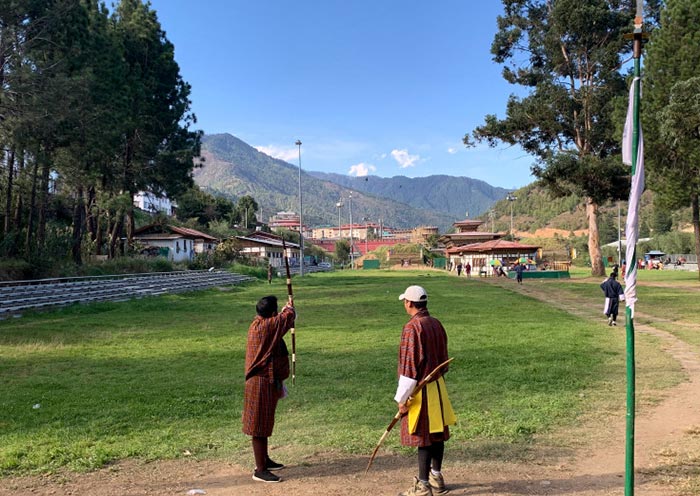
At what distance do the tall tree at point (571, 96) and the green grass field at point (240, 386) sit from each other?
59.3ft

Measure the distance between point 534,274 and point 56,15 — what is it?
107 ft

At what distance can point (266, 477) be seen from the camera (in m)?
4.95

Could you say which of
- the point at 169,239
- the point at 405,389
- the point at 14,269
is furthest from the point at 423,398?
the point at 169,239

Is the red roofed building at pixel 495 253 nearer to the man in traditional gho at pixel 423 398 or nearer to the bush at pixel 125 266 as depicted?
the bush at pixel 125 266

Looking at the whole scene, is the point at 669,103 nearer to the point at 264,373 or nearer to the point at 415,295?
the point at 415,295

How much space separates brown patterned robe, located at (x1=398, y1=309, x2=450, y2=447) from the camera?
14.6ft

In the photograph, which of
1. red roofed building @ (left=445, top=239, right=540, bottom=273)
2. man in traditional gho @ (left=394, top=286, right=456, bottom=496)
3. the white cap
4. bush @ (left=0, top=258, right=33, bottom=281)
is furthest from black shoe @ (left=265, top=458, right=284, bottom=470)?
red roofed building @ (left=445, top=239, right=540, bottom=273)

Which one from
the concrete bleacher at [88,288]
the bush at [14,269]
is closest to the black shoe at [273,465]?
the concrete bleacher at [88,288]

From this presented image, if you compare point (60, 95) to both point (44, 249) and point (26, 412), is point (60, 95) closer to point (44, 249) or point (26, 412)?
point (44, 249)

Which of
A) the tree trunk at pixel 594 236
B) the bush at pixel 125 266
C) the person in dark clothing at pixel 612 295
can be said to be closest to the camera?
the person in dark clothing at pixel 612 295

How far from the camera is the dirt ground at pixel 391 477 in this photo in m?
4.71

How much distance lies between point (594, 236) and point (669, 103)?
556 inches

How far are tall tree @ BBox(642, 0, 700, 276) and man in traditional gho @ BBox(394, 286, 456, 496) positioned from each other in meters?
20.1

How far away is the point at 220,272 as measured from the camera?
41625 millimetres
